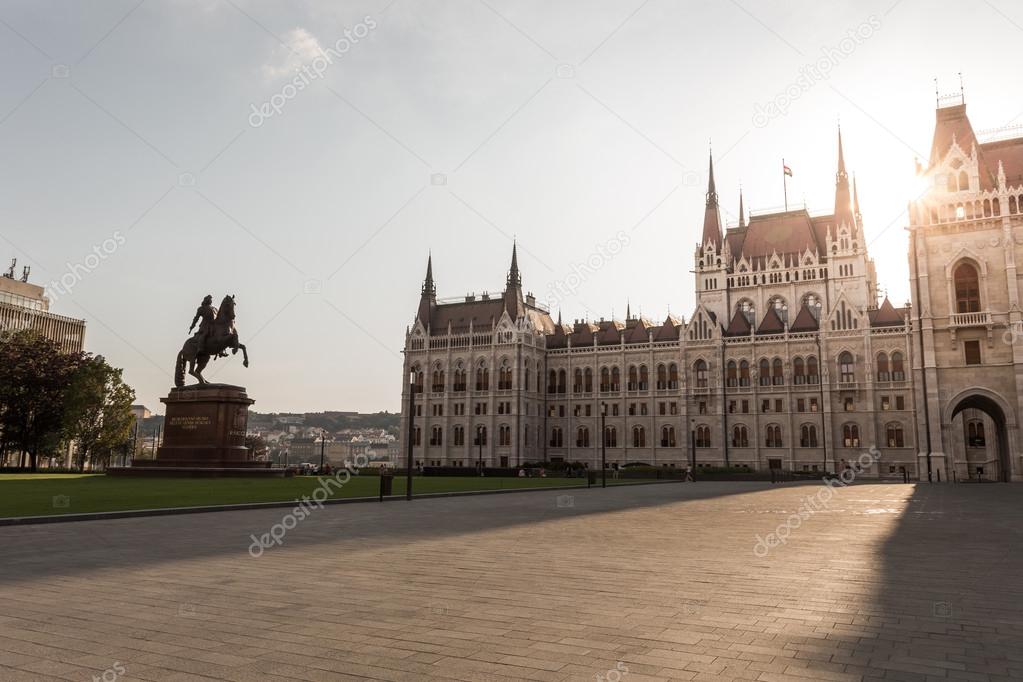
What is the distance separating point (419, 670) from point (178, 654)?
6.04ft

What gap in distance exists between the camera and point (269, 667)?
5.02 m

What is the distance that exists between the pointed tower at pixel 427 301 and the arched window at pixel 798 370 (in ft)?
146

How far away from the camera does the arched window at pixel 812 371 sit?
72.6m

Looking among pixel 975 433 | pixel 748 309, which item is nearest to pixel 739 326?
pixel 748 309

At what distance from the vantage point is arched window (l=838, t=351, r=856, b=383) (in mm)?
70688

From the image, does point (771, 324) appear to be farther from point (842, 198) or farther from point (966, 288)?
point (966, 288)

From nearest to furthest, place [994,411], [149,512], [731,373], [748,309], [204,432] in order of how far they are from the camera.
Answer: [149,512] → [204,432] → [994,411] → [731,373] → [748,309]

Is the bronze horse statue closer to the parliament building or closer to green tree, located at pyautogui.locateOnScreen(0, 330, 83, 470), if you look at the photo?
green tree, located at pyautogui.locateOnScreen(0, 330, 83, 470)

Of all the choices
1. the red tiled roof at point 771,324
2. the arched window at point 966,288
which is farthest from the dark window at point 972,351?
the red tiled roof at point 771,324

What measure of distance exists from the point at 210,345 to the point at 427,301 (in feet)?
193

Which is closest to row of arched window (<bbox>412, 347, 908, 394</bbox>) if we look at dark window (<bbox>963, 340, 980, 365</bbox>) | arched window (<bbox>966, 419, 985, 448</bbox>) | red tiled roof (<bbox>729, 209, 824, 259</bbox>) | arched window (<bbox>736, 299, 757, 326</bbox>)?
arched window (<bbox>736, 299, 757, 326</bbox>)

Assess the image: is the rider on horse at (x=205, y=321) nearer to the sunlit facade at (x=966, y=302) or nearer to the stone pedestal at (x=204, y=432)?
the stone pedestal at (x=204, y=432)

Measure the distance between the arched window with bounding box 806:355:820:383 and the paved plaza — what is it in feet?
204

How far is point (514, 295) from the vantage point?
90312 mm
